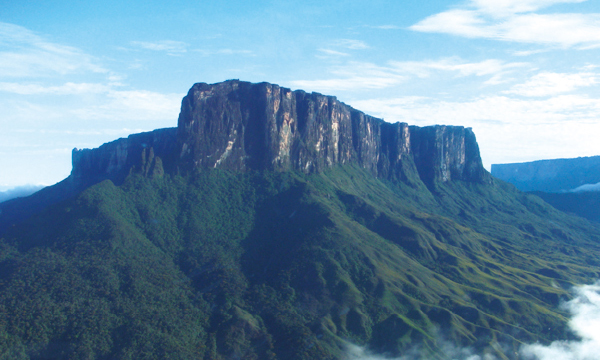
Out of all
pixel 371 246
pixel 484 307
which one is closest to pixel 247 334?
pixel 371 246

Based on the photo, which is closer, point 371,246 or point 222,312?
point 222,312

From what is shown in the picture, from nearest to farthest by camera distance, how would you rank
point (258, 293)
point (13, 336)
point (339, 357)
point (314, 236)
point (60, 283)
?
point (13, 336) < point (339, 357) < point (60, 283) < point (258, 293) < point (314, 236)

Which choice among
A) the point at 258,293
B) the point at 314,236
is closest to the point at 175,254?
the point at 258,293

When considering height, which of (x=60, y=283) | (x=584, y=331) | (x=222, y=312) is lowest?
(x=584, y=331)

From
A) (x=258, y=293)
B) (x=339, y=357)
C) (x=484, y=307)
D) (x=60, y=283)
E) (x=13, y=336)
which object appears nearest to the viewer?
(x=13, y=336)

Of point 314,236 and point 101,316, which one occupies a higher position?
point 314,236

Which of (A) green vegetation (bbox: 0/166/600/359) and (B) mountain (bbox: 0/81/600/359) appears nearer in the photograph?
(A) green vegetation (bbox: 0/166/600/359)

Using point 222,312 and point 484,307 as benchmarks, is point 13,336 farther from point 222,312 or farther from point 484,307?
point 484,307

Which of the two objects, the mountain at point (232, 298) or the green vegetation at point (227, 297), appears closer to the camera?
the green vegetation at point (227, 297)

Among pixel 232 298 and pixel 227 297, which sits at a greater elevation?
pixel 227 297
